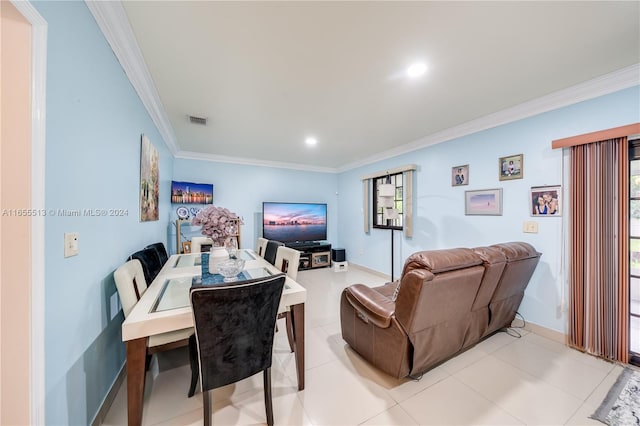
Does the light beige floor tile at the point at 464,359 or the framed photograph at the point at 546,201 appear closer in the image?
the light beige floor tile at the point at 464,359

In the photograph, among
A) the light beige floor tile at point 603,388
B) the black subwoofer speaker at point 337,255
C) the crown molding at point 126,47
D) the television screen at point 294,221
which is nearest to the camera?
the crown molding at point 126,47

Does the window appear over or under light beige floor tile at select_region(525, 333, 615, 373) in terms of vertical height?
over

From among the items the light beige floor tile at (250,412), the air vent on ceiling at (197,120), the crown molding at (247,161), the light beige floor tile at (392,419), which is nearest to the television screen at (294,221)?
the crown molding at (247,161)

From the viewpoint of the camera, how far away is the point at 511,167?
2.66 metres

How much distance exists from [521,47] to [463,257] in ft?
5.41

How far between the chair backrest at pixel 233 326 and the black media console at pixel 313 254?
3.62 m

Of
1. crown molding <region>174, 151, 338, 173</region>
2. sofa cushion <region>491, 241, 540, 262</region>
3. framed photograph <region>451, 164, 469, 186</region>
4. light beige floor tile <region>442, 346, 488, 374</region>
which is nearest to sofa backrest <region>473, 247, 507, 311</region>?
sofa cushion <region>491, 241, 540, 262</region>

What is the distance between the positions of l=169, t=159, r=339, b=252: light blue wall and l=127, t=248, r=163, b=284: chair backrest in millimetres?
2128

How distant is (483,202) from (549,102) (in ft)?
3.95

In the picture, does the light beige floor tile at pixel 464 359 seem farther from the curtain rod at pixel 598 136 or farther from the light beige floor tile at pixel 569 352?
the curtain rod at pixel 598 136

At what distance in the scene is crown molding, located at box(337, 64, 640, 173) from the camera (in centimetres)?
194

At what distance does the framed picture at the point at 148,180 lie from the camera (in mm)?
2242

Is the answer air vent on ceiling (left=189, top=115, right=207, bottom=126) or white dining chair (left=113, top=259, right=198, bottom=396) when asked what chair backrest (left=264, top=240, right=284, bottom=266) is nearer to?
white dining chair (left=113, top=259, right=198, bottom=396)

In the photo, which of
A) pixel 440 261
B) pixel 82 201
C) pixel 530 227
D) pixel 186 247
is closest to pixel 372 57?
pixel 440 261
